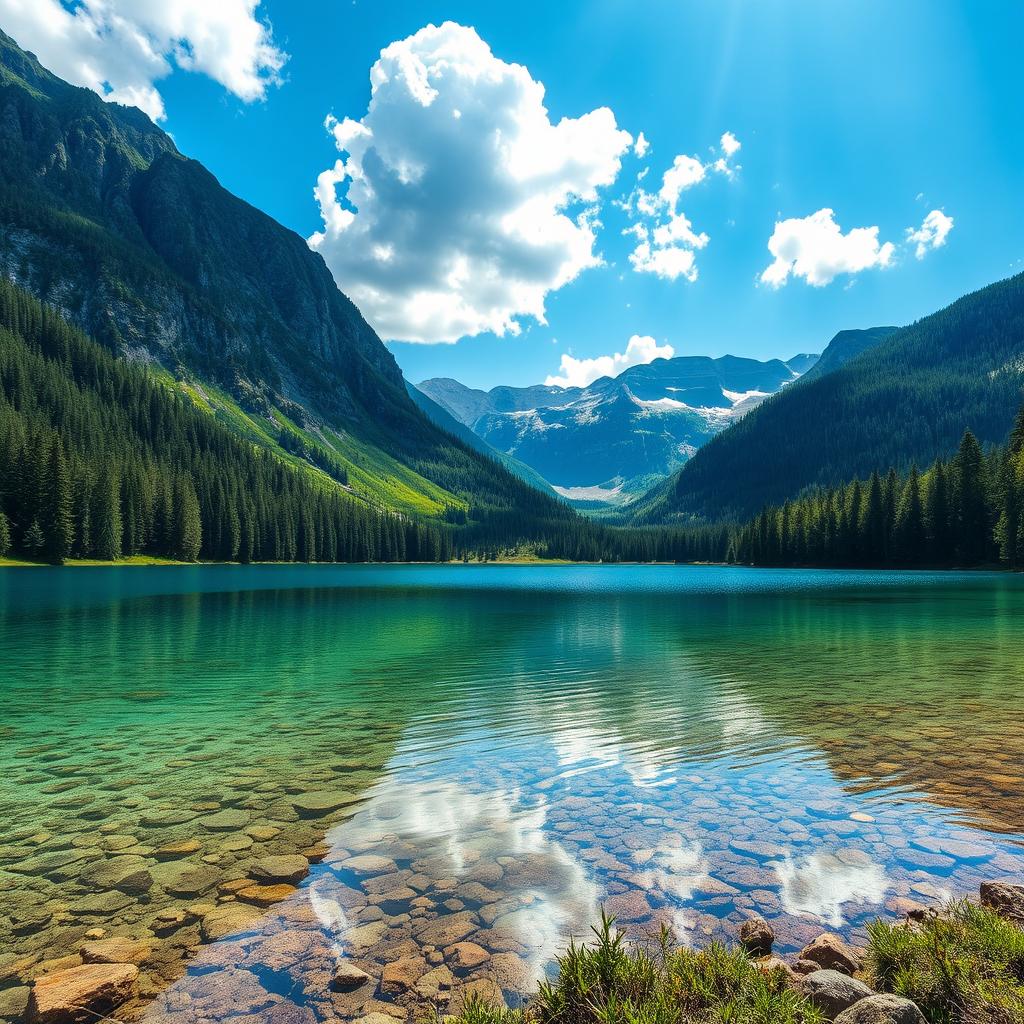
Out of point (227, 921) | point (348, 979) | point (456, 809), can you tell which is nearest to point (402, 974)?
point (348, 979)

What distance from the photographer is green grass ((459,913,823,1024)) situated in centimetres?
595

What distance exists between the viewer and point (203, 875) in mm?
10492

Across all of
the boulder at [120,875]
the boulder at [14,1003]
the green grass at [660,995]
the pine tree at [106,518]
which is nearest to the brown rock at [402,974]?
the green grass at [660,995]

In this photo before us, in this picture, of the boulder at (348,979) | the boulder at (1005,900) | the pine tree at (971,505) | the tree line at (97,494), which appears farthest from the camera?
the pine tree at (971,505)

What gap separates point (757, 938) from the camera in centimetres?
800

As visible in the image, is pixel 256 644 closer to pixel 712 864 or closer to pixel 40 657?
pixel 40 657

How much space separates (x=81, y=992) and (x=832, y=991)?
8383mm

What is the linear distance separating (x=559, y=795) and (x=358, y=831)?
4.82 metres

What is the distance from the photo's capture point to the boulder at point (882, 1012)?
542cm

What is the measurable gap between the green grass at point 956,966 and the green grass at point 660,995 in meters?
1.23

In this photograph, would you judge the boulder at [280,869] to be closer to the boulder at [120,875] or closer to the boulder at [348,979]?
the boulder at [120,875]

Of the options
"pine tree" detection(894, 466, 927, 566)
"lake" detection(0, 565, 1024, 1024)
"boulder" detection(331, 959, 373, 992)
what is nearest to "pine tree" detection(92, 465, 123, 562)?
"lake" detection(0, 565, 1024, 1024)

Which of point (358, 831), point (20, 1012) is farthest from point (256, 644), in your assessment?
point (20, 1012)

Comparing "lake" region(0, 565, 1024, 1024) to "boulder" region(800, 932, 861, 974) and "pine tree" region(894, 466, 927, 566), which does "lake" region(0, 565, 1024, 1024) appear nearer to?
"boulder" region(800, 932, 861, 974)
